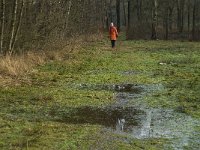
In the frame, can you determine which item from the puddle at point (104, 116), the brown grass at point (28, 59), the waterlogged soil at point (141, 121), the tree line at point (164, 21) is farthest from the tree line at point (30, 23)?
the tree line at point (164, 21)

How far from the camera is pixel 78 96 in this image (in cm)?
1570

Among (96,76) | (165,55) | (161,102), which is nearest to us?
(161,102)

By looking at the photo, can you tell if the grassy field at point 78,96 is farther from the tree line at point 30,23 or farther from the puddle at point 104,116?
the tree line at point 30,23

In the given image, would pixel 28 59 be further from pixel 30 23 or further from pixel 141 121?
pixel 141 121

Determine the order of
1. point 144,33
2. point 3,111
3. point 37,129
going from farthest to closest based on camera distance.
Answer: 1. point 144,33
2. point 3,111
3. point 37,129

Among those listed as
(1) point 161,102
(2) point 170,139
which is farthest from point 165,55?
(2) point 170,139

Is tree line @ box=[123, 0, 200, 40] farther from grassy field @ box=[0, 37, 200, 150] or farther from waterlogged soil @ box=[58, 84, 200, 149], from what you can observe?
waterlogged soil @ box=[58, 84, 200, 149]

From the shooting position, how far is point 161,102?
15.1m

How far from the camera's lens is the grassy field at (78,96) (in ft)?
32.8

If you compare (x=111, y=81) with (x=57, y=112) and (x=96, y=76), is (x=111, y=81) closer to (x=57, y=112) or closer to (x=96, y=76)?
(x=96, y=76)

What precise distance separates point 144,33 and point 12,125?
141 ft

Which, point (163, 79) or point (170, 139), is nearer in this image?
point (170, 139)

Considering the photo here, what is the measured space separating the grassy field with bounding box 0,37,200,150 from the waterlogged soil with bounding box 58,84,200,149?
326 millimetres

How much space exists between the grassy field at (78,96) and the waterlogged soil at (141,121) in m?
0.33
